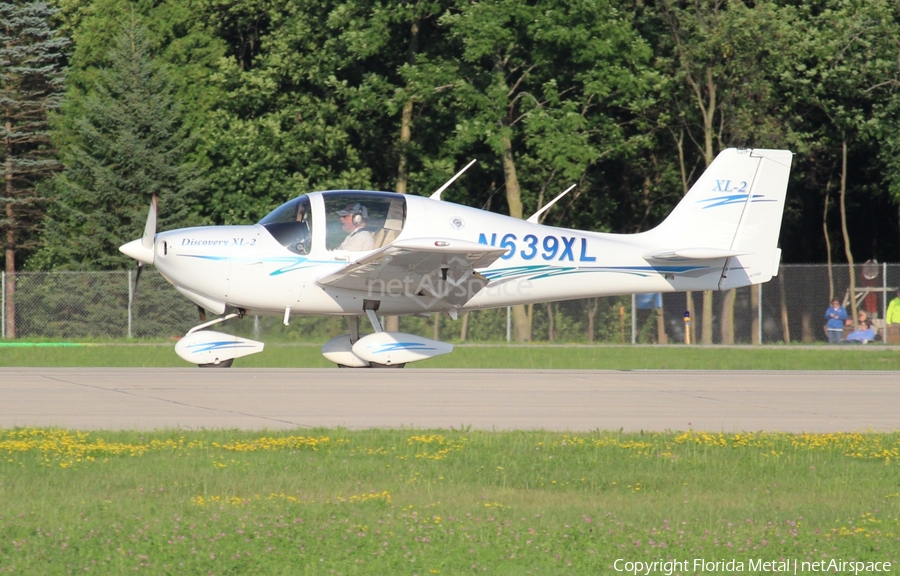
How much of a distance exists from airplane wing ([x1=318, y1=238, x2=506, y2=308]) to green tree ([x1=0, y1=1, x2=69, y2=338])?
22.0 meters

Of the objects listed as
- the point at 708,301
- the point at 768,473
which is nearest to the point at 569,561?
the point at 768,473

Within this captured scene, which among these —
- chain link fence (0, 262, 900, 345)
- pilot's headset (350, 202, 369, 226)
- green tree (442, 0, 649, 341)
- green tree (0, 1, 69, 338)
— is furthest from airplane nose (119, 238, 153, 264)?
green tree (0, 1, 69, 338)

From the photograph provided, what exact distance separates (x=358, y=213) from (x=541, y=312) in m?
14.3

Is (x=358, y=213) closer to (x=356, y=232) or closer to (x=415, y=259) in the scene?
(x=356, y=232)

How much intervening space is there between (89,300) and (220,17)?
40.4 ft

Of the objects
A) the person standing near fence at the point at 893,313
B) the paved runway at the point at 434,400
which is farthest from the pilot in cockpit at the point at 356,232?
the person standing near fence at the point at 893,313

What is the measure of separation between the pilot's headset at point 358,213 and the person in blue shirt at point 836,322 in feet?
51.6

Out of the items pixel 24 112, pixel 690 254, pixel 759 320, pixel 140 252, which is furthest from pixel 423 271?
pixel 24 112

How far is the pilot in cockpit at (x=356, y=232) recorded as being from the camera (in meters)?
14.8

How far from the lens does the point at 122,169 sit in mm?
31641

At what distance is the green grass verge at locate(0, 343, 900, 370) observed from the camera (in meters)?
19.2

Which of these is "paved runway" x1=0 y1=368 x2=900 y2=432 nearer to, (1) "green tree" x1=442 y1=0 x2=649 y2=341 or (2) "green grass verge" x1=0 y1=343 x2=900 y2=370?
(2) "green grass verge" x1=0 y1=343 x2=900 y2=370

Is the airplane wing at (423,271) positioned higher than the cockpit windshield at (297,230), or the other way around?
the cockpit windshield at (297,230)

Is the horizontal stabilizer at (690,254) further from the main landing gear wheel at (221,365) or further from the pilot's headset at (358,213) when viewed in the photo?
the main landing gear wheel at (221,365)
